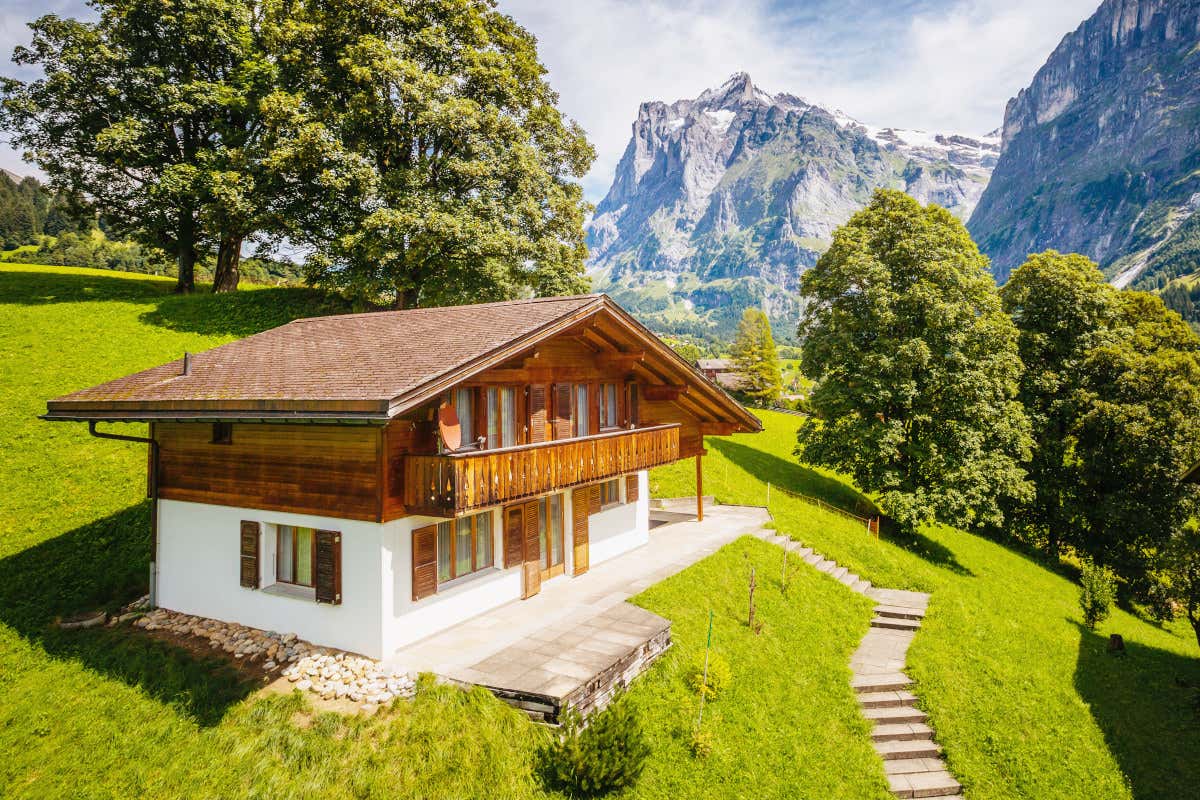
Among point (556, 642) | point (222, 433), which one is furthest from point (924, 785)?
point (222, 433)

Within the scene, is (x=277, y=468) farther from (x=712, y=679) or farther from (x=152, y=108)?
(x=152, y=108)

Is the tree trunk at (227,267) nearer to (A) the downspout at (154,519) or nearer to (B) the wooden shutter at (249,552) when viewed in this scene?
(A) the downspout at (154,519)

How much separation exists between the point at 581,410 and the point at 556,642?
20.1 ft

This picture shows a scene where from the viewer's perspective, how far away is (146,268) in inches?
2830

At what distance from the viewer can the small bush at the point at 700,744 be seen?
962 cm

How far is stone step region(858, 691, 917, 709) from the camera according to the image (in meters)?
12.1

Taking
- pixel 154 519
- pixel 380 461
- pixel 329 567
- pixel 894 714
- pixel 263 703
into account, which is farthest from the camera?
pixel 154 519

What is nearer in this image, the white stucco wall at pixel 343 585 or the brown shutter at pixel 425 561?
the white stucco wall at pixel 343 585

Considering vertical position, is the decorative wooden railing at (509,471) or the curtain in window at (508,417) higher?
the curtain in window at (508,417)

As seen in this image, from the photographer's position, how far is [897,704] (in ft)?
40.1

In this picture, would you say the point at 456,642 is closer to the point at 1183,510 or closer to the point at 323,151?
the point at 323,151

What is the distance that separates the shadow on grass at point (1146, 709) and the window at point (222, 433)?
61.7 feet

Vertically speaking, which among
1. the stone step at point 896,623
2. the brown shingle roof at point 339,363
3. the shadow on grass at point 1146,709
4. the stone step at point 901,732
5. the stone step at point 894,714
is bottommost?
the shadow on grass at point 1146,709

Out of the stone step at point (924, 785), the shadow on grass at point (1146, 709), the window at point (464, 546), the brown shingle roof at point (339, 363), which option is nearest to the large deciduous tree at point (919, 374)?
the shadow on grass at point (1146, 709)
